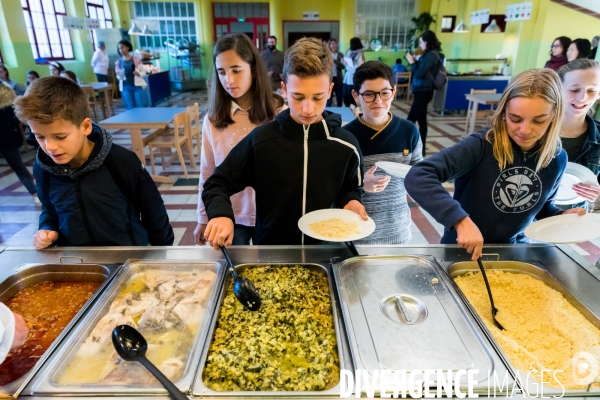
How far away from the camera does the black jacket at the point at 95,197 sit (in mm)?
1323

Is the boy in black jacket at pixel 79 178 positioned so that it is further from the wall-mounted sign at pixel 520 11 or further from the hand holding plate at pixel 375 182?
the wall-mounted sign at pixel 520 11

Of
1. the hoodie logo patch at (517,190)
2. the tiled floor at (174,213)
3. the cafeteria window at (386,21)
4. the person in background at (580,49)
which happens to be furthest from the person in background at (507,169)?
the cafeteria window at (386,21)

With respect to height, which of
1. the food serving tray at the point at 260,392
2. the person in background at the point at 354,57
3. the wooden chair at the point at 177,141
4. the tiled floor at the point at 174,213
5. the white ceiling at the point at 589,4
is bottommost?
the tiled floor at the point at 174,213

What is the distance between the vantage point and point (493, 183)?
1.31m

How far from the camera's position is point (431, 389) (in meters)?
0.77

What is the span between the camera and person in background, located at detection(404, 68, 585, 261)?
1.16m

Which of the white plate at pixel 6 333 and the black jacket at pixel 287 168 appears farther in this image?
the black jacket at pixel 287 168

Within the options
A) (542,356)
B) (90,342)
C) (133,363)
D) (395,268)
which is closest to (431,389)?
(542,356)

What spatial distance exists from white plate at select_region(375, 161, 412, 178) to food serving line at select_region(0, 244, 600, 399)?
15.3 inches

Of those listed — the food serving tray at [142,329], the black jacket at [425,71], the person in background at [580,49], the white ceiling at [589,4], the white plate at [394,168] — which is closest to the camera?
the food serving tray at [142,329]

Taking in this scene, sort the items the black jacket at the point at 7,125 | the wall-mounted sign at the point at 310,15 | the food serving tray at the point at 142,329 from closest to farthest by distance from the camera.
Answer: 1. the food serving tray at the point at 142,329
2. the black jacket at the point at 7,125
3. the wall-mounted sign at the point at 310,15

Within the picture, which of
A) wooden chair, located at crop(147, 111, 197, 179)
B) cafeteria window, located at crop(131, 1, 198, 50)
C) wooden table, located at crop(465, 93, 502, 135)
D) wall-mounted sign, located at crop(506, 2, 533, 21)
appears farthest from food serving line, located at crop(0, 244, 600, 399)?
cafeteria window, located at crop(131, 1, 198, 50)

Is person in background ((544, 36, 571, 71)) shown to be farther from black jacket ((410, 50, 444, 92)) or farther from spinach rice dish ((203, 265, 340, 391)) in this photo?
spinach rice dish ((203, 265, 340, 391))

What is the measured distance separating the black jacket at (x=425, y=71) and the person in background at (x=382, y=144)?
13.7 feet
